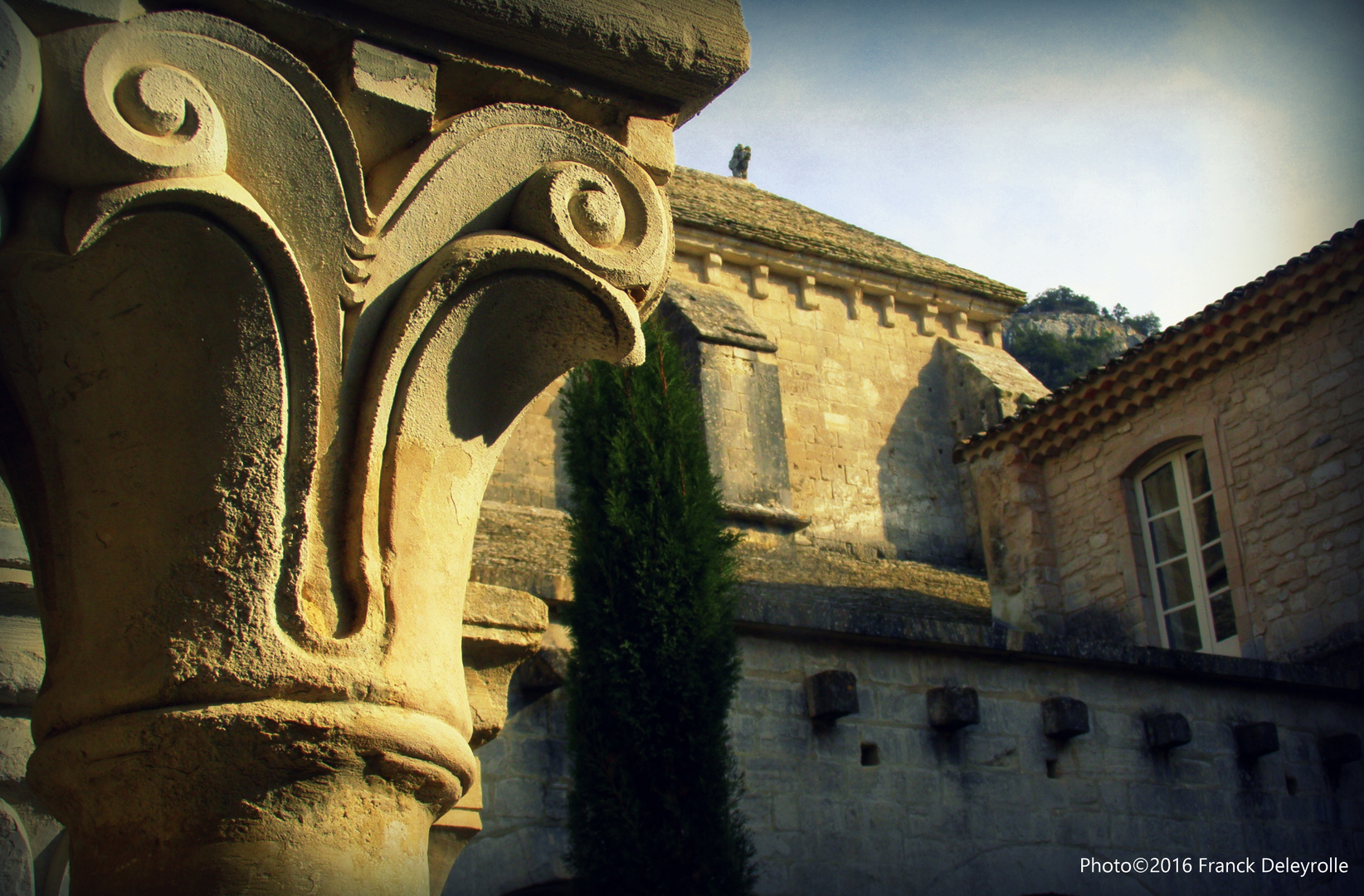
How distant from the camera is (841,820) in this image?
6234mm

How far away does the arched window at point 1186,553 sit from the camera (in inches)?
406

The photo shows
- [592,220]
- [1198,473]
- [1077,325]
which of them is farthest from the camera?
[1077,325]

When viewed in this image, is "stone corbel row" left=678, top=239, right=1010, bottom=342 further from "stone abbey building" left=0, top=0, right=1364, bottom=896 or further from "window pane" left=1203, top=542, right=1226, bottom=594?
"stone abbey building" left=0, top=0, right=1364, bottom=896

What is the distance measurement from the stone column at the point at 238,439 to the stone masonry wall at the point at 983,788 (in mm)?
3860

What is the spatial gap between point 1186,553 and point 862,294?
6.26 metres

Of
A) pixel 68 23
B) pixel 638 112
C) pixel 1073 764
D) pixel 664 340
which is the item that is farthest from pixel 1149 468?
pixel 68 23

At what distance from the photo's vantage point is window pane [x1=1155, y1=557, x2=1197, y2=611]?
10.6 metres

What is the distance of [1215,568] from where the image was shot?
1038 centimetres

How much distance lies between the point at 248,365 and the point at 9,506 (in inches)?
55.8

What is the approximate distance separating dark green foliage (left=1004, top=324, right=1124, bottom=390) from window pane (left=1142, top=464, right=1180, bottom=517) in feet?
77.5

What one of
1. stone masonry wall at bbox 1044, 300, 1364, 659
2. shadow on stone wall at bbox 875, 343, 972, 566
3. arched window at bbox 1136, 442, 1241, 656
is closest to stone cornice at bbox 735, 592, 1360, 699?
stone masonry wall at bbox 1044, 300, 1364, 659

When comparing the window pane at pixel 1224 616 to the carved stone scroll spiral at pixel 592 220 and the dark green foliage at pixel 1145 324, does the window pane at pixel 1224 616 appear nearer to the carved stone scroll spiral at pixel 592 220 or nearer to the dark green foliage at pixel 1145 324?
the carved stone scroll spiral at pixel 592 220

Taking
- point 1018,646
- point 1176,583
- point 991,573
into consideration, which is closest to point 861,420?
point 991,573

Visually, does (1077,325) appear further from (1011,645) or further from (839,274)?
(1011,645)
